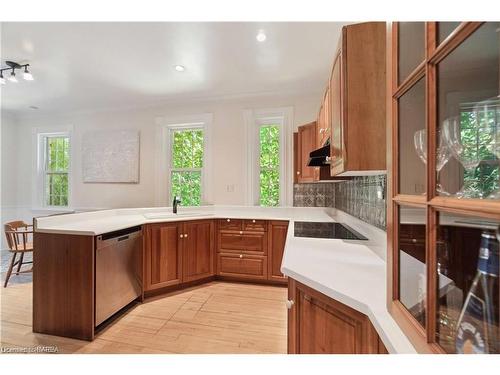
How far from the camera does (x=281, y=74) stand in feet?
8.81

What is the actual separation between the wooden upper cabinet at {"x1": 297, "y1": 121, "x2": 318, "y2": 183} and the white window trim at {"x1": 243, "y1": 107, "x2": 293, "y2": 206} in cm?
37

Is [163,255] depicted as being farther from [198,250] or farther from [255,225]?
[255,225]

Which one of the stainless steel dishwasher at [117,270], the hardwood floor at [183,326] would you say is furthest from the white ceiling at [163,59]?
the hardwood floor at [183,326]

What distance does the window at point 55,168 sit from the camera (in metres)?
4.16

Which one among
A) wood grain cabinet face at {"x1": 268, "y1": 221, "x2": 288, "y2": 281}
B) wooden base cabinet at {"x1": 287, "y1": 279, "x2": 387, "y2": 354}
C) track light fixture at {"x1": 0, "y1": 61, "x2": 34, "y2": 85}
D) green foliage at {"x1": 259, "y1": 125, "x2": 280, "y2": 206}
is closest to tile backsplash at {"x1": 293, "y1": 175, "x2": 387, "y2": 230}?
green foliage at {"x1": 259, "y1": 125, "x2": 280, "y2": 206}

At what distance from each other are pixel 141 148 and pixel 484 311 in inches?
163

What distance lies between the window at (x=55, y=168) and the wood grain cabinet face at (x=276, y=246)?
4060 millimetres

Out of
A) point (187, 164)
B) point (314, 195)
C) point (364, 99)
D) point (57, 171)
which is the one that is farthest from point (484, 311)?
point (57, 171)

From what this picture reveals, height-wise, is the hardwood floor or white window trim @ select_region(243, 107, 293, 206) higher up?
white window trim @ select_region(243, 107, 293, 206)

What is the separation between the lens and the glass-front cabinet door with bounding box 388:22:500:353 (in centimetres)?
44

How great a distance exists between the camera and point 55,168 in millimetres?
4223

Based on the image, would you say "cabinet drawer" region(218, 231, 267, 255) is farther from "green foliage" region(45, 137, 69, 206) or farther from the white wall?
"green foliage" region(45, 137, 69, 206)
